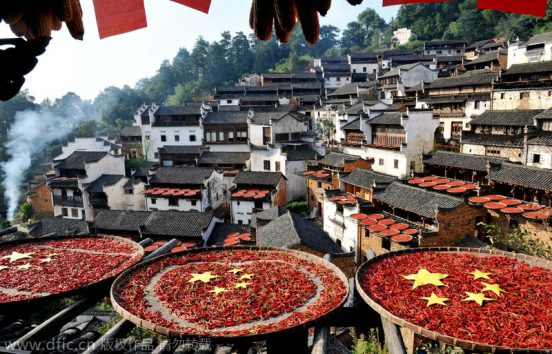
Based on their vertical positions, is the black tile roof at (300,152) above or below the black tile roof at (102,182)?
above

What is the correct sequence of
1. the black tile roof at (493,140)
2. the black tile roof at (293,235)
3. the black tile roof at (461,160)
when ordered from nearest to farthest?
the black tile roof at (293,235), the black tile roof at (461,160), the black tile roof at (493,140)

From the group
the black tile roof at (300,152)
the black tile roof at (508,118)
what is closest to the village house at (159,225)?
the black tile roof at (300,152)

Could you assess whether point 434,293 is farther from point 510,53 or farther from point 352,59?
point 352,59

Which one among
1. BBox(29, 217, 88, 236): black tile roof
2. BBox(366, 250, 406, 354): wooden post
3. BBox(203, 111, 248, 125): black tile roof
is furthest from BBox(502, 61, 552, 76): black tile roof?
BBox(29, 217, 88, 236): black tile roof

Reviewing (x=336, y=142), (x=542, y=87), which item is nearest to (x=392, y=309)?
(x=542, y=87)

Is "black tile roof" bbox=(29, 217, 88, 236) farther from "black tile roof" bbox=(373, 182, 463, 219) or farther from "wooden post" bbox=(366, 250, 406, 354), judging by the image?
"wooden post" bbox=(366, 250, 406, 354)

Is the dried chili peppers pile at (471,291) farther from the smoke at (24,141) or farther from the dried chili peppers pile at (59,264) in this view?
the smoke at (24,141)
